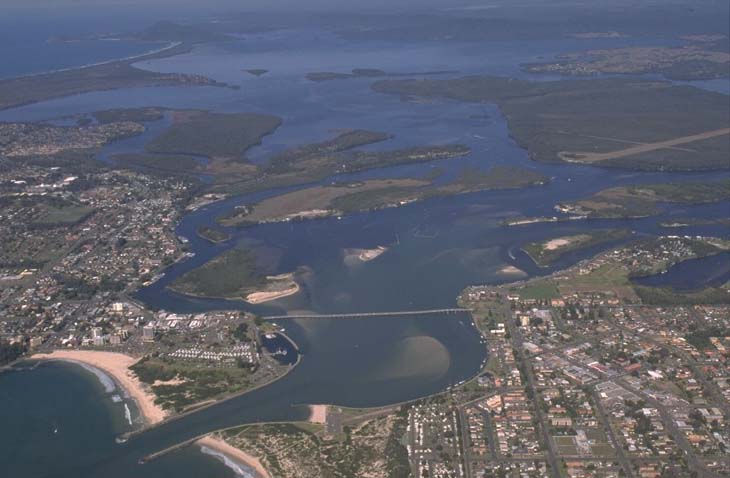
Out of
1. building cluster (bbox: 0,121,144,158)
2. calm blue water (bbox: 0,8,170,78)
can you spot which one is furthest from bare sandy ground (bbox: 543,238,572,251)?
calm blue water (bbox: 0,8,170,78)

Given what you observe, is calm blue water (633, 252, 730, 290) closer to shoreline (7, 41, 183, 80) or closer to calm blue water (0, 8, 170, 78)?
shoreline (7, 41, 183, 80)

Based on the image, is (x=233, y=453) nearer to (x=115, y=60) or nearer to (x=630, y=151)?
(x=630, y=151)

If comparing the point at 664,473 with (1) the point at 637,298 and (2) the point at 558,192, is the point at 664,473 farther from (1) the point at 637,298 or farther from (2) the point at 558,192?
(2) the point at 558,192

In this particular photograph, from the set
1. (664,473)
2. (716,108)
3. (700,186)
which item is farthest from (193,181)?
(716,108)

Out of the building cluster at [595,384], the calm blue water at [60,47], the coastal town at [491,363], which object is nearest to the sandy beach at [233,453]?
the coastal town at [491,363]

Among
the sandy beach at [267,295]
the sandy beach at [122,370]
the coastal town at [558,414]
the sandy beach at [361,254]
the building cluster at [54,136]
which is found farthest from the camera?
the building cluster at [54,136]

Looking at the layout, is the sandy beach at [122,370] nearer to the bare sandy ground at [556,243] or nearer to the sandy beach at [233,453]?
the sandy beach at [233,453]
